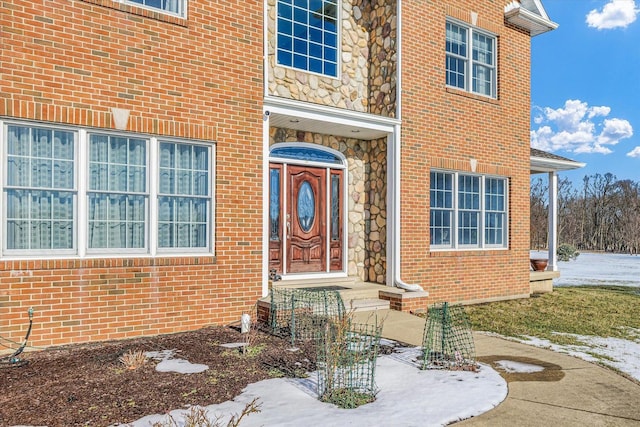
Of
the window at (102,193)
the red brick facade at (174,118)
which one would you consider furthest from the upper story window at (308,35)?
the window at (102,193)

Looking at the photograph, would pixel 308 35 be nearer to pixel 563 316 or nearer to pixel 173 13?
pixel 173 13

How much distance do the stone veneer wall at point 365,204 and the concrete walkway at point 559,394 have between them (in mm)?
3813

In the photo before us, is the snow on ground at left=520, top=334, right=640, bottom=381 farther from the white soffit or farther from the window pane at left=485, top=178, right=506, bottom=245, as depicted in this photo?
the white soffit

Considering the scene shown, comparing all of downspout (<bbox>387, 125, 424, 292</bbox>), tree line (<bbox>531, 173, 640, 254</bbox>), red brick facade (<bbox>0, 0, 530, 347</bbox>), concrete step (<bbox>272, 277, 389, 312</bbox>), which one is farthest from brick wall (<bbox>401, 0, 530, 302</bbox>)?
tree line (<bbox>531, 173, 640, 254</bbox>)

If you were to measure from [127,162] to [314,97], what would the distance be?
4299mm

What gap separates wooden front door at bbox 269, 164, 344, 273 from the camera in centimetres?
919

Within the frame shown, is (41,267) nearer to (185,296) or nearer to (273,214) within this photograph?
(185,296)

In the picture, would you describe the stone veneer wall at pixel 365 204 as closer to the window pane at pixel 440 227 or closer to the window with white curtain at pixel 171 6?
the window pane at pixel 440 227

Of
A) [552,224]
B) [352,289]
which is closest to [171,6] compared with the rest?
[352,289]

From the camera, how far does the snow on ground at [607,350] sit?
5.86 meters

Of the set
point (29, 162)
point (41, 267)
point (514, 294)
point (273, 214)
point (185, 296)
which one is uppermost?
point (29, 162)

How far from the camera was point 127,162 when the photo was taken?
670 centimetres

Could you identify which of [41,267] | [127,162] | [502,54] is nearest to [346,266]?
[127,162]

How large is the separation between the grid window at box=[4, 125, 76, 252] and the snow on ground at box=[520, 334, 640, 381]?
23.0 feet
